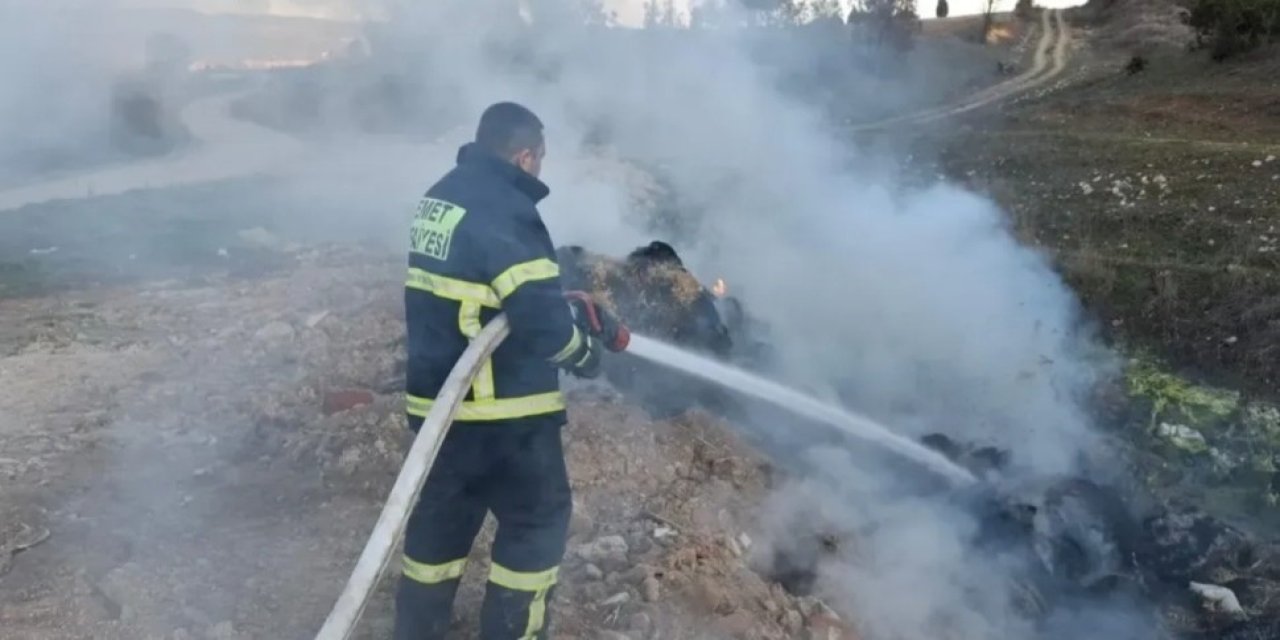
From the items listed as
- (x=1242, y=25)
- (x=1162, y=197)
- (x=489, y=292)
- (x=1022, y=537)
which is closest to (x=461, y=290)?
(x=489, y=292)

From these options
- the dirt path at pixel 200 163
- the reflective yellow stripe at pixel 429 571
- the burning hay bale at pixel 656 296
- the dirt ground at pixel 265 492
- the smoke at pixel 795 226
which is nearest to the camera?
the reflective yellow stripe at pixel 429 571

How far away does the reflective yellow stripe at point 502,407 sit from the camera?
3051mm

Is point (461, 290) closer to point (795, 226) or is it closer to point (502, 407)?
point (502, 407)

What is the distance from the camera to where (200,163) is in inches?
609

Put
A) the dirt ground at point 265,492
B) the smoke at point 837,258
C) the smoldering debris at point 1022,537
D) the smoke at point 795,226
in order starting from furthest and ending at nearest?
1. the smoke at point 795,226
2. the smoke at point 837,258
3. the smoldering debris at point 1022,537
4. the dirt ground at point 265,492

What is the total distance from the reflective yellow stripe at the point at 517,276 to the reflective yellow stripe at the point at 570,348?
226 millimetres

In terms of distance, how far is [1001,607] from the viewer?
185 inches

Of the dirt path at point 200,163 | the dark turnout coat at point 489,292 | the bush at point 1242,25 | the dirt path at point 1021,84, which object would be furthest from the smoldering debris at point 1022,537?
the bush at point 1242,25

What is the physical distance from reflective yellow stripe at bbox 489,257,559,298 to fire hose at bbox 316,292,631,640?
0.11 metres

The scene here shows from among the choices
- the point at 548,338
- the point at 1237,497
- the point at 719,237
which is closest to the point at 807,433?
the point at 1237,497

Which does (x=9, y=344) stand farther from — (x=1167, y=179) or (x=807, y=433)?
(x=1167, y=179)

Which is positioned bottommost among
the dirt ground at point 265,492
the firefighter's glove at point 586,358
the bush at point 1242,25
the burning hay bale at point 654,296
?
the dirt ground at point 265,492

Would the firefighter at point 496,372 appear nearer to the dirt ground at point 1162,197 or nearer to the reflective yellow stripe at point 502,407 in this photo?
the reflective yellow stripe at point 502,407

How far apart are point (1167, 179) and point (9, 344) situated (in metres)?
12.0
